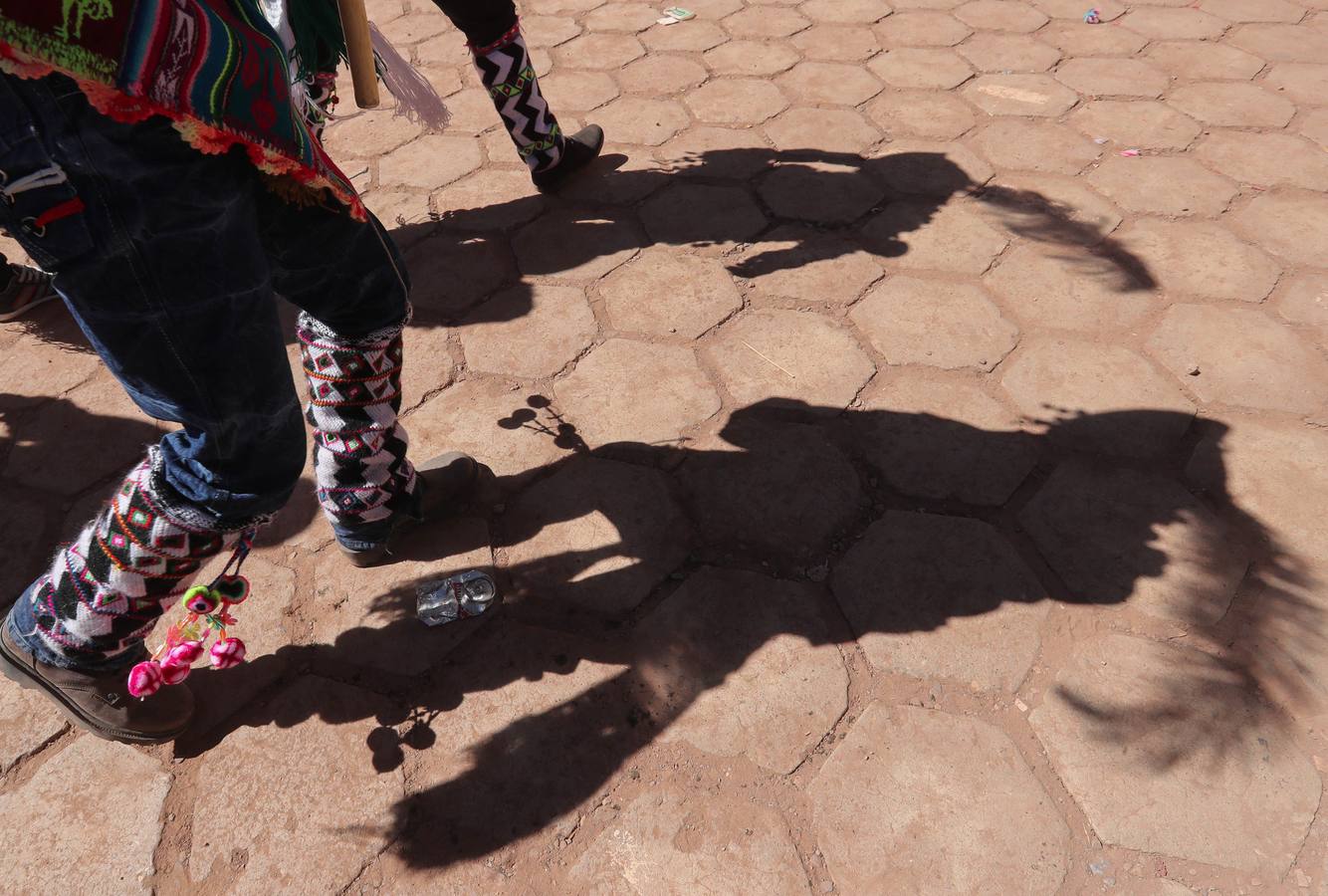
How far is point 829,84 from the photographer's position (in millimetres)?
3803

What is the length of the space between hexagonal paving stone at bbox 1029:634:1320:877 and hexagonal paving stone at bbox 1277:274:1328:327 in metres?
1.35

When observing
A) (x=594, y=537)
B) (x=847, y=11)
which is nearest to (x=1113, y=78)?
(x=847, y=11)

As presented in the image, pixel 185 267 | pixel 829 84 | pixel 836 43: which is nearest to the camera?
pixel 185 267

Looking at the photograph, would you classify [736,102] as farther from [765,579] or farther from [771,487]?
[765,579]

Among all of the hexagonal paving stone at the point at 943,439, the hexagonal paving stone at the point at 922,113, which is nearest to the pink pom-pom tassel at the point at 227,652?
the hexagonal paving stone at the point at 943,439

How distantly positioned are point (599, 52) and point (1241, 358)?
307 centimetres

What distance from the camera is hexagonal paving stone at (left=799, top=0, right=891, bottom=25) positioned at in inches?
170

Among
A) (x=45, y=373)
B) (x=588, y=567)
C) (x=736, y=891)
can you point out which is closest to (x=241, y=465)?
(x=588, y=567)

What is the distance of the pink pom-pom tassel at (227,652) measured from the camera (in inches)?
64.9

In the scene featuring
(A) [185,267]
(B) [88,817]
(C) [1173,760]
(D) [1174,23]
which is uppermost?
(A) [185,267]

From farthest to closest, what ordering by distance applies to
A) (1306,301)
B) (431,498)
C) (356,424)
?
(1306,301) → (431,498) → (356,424)

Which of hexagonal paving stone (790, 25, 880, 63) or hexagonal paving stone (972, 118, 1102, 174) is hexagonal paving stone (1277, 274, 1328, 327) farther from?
hexagonal paving stone (790, 25, 880, 63)

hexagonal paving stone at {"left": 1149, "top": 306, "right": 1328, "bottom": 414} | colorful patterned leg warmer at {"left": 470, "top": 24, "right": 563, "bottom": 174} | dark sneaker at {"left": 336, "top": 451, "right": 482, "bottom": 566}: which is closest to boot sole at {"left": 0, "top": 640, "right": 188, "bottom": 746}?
dark sneaker at {"left": 336, "top": 451, "right": 482, "bottom": 566}

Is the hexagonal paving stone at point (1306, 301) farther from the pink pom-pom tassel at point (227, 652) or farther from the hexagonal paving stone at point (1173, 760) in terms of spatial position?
the pink pom-pom tassel at point (227, 652)
